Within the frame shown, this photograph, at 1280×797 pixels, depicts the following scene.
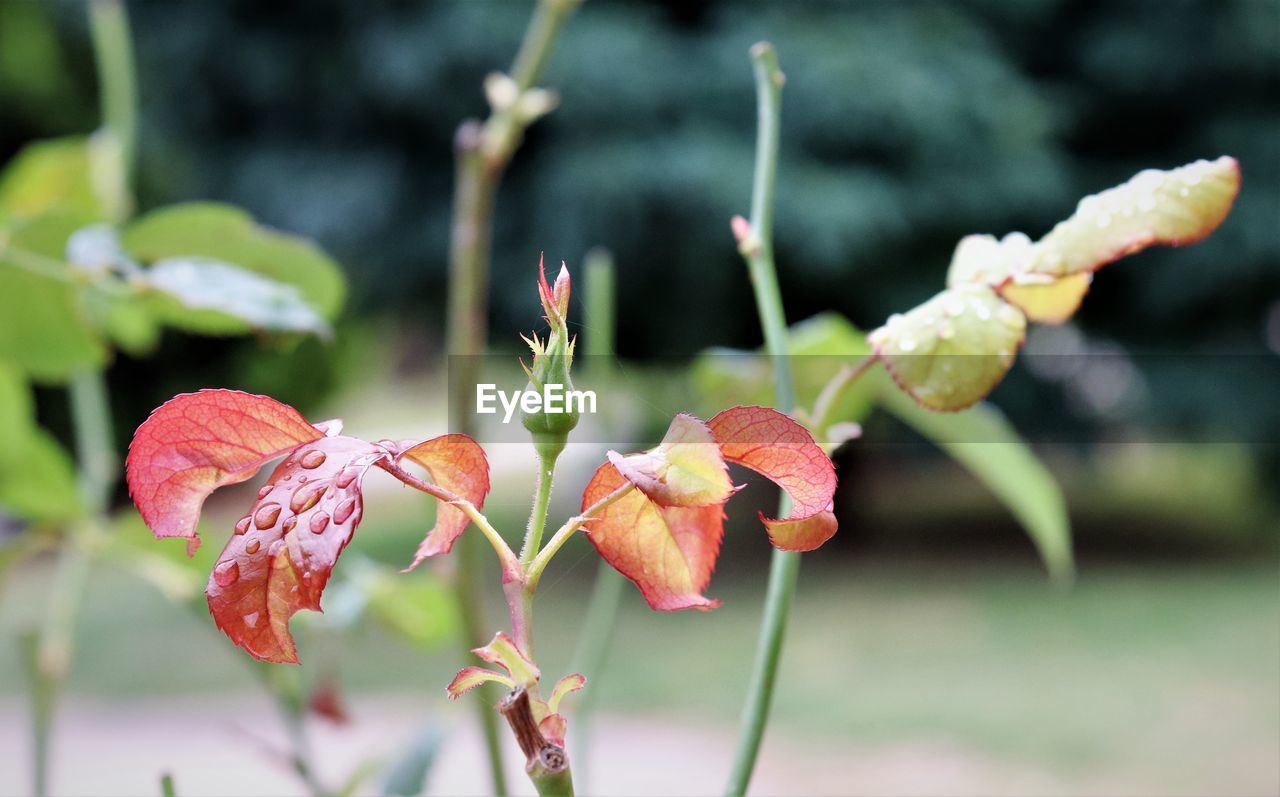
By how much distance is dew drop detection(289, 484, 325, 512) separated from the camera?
133 mm

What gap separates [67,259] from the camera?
12.6 inches

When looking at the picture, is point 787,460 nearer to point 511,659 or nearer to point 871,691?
point 511,659

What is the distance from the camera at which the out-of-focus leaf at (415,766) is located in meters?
0.31

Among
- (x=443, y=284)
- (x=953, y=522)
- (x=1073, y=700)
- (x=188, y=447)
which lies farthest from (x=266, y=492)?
(x=953, y=522)

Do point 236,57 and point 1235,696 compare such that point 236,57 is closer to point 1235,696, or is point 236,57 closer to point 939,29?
Result: point 939,29

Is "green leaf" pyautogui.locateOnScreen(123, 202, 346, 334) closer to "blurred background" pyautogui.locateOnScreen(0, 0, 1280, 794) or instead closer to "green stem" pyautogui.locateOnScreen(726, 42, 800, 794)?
"green stem" pyautogui.locateOnScreen(726, 42, 800, 794)

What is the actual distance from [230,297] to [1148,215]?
0.72 ft

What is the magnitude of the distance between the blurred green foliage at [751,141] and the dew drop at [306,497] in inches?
126

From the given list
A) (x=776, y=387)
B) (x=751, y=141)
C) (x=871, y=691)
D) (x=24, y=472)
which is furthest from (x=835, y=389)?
(x=751, y=141)

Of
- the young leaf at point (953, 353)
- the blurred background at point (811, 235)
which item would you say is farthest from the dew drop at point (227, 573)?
the blurred background at point (811, 235)

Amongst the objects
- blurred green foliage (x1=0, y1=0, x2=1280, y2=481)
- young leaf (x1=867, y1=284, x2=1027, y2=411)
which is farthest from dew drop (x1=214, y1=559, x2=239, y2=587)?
blurred green foliage (x1=0, y1=0, x2=1280, y2=481)

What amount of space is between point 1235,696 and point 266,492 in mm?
2980

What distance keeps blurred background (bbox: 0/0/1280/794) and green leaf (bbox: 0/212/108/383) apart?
8.18 ft

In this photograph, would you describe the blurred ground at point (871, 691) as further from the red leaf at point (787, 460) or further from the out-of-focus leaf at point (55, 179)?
the red leaf at point (787, 460)
